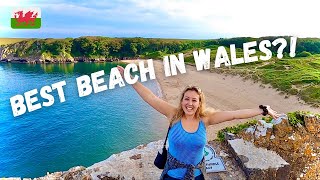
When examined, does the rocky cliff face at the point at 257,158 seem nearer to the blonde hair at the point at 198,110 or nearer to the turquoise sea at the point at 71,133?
the blonde hair at the point at 198,110

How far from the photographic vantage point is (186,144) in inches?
149

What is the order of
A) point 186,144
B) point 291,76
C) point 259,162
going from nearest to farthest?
point 186,144, point 259,162, point 291,76

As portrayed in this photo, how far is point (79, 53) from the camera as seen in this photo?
Answer: 10631 cm

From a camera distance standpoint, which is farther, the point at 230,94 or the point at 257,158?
the point at 230,94

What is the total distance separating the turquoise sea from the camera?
66.4 feet

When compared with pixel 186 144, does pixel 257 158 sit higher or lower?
lower

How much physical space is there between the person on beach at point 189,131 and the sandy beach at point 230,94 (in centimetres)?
1640

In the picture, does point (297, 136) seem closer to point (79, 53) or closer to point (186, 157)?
point (186, 157)

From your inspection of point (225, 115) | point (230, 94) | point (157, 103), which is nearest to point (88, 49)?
point (230, 94)

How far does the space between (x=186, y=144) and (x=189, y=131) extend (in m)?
0.16

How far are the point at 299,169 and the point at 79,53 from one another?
4102 inches

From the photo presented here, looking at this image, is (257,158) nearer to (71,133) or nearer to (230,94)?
(71,133)

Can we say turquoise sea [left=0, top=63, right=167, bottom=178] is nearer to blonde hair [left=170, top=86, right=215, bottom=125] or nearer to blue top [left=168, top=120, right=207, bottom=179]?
blue top [left=168, top=120, right=207, bottom=179]

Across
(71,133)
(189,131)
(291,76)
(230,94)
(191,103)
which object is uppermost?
(191,103)
